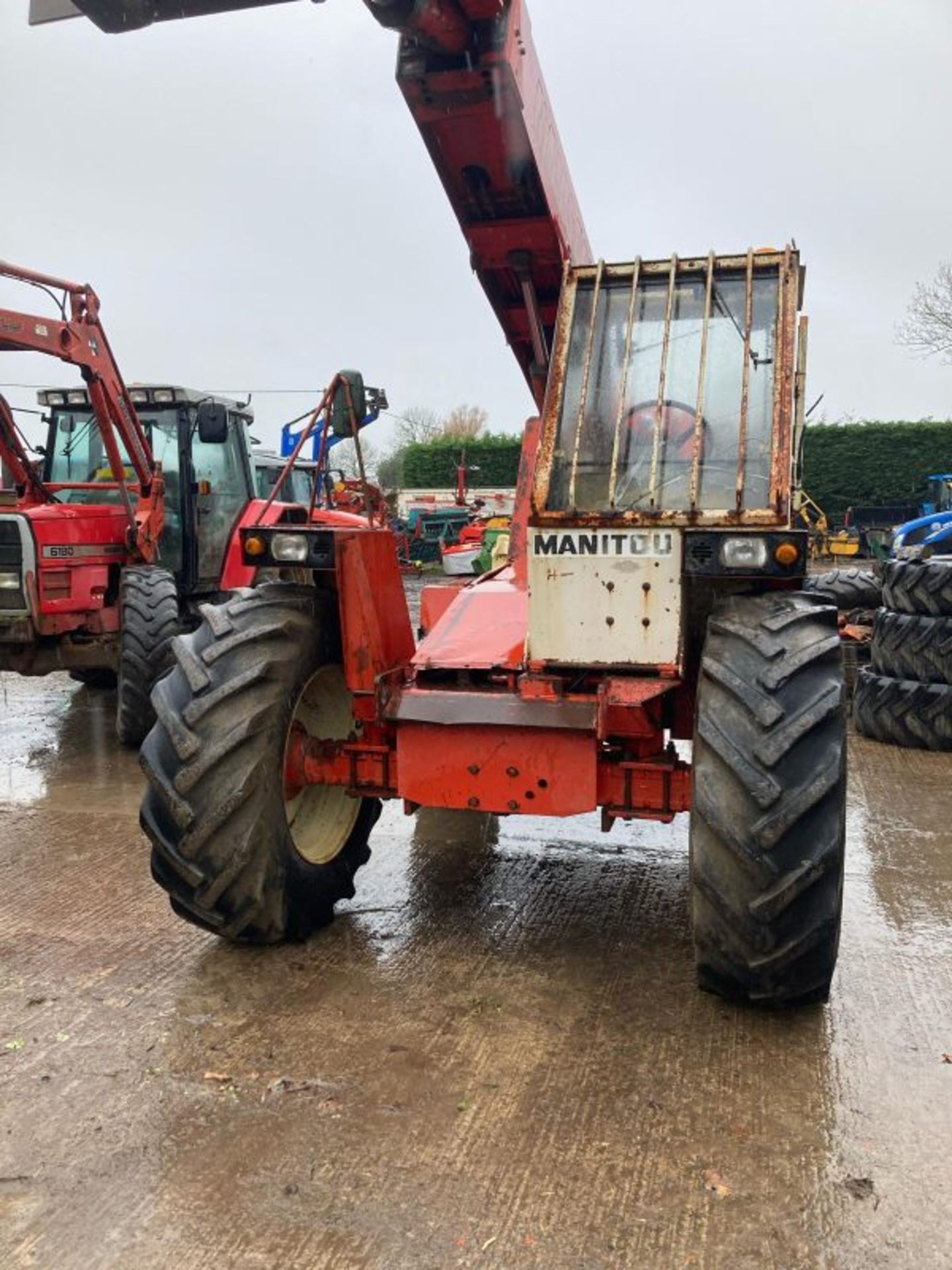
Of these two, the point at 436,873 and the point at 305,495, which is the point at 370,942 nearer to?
the point at 436,873

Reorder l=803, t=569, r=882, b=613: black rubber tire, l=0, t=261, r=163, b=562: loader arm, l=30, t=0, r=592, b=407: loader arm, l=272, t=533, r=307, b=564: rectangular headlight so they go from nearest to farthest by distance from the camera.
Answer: l=30, t=0, r=592, b=407: loader arm
l=272, t=533, r=307, b=564: rectangular headlight
l=0, t=261, r=163, b=562: loader arm
l=803, t=569, r=882, b=613: black rubber tire

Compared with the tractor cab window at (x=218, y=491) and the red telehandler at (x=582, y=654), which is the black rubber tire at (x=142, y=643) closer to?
the tractor cab window at (x=218, y=491)

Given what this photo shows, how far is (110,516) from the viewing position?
751cm

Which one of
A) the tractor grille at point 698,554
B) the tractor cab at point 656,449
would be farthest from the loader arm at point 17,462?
the tractor grille at point 698,554

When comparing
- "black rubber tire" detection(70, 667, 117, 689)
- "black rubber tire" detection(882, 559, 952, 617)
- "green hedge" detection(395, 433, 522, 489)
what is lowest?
"black rubber tire" detection(70, 667, 117, 689)

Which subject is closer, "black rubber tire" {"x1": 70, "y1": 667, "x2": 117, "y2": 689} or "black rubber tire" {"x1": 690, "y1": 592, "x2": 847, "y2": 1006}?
"black rubber tire" {"x1": 690, "y1": 592, "x2": 847, "y2": 1006}

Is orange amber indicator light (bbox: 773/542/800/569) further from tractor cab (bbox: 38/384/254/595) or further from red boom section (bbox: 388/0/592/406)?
tractor cab (bbox: 38/384/254/595)

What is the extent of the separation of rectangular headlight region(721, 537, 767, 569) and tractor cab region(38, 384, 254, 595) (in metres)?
5.39

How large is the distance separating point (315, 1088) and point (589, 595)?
166cm

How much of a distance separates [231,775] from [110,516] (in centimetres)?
460

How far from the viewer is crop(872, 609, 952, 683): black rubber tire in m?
6.77

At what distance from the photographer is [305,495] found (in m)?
13.3

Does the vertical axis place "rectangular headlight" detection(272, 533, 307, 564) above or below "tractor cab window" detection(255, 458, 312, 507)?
below

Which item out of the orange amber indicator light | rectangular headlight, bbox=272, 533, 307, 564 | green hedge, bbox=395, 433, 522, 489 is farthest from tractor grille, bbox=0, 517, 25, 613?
green hedge, bbox=395, 433, 522, 489
